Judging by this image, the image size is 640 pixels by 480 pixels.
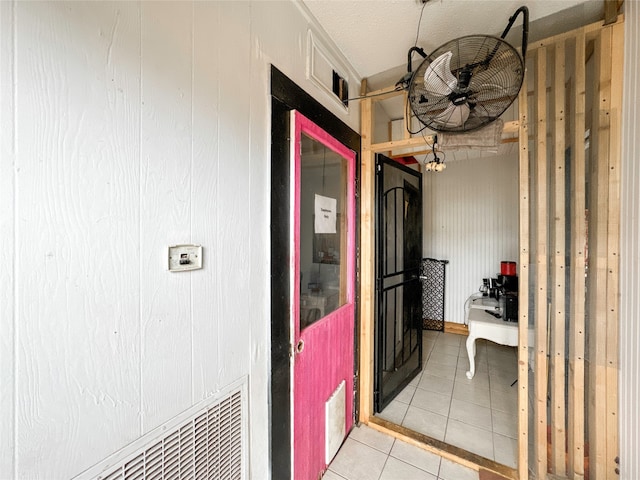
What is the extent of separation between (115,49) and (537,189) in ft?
6.63

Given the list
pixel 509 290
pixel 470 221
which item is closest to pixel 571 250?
pixel 509 290

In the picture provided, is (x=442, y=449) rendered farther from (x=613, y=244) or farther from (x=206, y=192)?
(x=206, y=192)

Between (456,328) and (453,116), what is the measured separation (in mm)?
3483

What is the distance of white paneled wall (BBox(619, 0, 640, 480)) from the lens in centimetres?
119

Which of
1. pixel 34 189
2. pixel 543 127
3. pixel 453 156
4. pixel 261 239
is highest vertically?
pixel 453 156

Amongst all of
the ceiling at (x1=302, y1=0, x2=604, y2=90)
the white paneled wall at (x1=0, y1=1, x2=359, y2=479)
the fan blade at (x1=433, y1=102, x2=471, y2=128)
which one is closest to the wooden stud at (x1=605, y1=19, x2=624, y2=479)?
the ceiling at (x1=302, y1=0, x2=604, y2=90)

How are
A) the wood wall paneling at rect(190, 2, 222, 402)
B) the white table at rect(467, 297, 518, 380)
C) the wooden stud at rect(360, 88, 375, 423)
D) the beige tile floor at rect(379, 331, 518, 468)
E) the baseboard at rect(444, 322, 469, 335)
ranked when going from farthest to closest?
the baseboard at rect(444, 322, 469, 335) → the white table at rect(467, 297, 518, 380) → the wooden stud at rect(360, 88, 375, 423) → the beige tile floor at rect(379, 331, 518, 468) → the wood wall paneling at rect(190, 2, 222, 402)

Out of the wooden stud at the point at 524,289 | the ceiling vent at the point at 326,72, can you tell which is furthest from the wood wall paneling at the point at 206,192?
the wooden stud at the point at 524,289

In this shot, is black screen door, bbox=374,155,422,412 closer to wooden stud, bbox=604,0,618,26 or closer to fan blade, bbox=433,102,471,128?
fan blade, bbox=433,102,471,128

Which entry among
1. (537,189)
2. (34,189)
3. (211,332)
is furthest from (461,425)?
(34,189)

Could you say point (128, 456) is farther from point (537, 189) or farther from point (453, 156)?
point (453, 156)

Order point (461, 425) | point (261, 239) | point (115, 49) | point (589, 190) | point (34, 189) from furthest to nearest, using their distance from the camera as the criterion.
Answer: point (461, 425) → point (589, 190) → point (261, 239) → point (115, 49) → point (34, 189)

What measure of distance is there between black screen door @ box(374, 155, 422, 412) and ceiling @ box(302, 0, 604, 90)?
777mm

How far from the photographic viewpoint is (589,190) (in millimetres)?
1428
